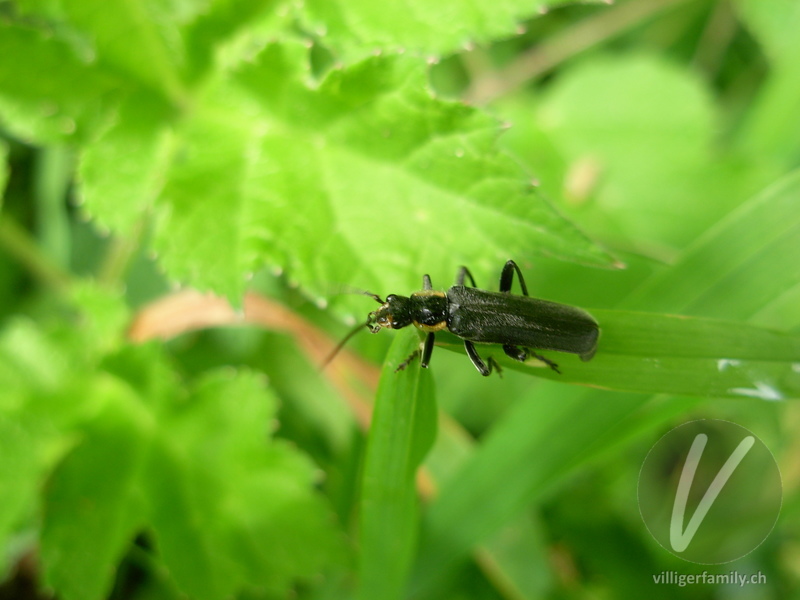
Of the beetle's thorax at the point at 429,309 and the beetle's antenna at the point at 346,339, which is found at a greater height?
the beetle's thorax at the point at 429,309

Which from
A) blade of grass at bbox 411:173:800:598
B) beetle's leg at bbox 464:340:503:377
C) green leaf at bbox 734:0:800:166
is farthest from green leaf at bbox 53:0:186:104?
green leaf at bbox 734:0:800:166

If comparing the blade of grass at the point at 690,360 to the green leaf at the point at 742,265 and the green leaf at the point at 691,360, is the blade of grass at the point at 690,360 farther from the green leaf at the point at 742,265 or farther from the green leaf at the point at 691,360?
the green leaf at the point at 742,265

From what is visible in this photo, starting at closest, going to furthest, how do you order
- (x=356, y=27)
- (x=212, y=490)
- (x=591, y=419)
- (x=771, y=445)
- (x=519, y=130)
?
(x=356, y=27) → (x=591, y=419) → (x=212, y=490) → (x=771, y=445) → (x=519, y=130)

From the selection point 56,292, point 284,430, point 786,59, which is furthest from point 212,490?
point 786,59

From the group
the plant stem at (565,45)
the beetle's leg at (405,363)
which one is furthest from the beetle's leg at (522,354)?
the plant stem at (565,45)

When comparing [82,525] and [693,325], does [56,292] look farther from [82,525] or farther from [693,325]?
[693,325]

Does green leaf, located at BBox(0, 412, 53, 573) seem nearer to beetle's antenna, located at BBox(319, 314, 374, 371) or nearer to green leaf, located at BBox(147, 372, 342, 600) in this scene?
green leaf, located at BBox(147, 372, 342, 600)

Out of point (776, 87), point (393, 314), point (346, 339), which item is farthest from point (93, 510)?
point (776, 87)
